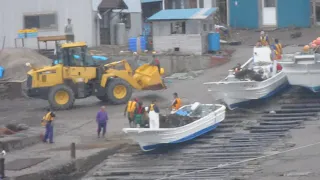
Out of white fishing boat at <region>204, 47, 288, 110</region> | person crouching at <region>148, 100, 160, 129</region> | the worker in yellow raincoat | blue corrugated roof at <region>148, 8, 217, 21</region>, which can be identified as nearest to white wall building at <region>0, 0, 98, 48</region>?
blue corrugated roof at <region>148, 8, 217, 21</region>

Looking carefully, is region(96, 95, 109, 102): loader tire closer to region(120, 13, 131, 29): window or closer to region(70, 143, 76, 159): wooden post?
region(70, 143, 76, 159): wooden post

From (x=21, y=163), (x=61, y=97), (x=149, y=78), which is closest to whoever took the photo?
(x=21, y=163)

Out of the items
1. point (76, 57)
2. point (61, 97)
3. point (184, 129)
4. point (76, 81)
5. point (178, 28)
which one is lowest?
point (184, 129)

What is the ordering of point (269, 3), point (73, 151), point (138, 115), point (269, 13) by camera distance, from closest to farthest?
1. point (73, 151)
2. point (138, 115)
3. point (269, 13)
4. point (269, 3)

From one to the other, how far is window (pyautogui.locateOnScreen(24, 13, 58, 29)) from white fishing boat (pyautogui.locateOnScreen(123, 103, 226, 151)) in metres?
18.0

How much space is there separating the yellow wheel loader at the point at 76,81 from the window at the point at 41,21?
38.7 ft

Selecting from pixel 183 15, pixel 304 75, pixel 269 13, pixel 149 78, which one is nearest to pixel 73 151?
pixel 149 78

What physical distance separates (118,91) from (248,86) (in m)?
5.71

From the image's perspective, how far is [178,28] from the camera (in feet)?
125

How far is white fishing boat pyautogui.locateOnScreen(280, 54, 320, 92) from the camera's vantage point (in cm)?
2748

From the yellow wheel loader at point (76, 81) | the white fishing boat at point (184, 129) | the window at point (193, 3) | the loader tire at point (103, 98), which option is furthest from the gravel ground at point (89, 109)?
the window at point (193, 3)

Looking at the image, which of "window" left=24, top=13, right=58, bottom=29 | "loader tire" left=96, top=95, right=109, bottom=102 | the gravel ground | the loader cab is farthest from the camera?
"window" left=24, top=13, right=58, bottom=29

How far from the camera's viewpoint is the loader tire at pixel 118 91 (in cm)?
3012

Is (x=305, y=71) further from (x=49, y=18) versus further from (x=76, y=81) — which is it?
(x=49, y=18)
